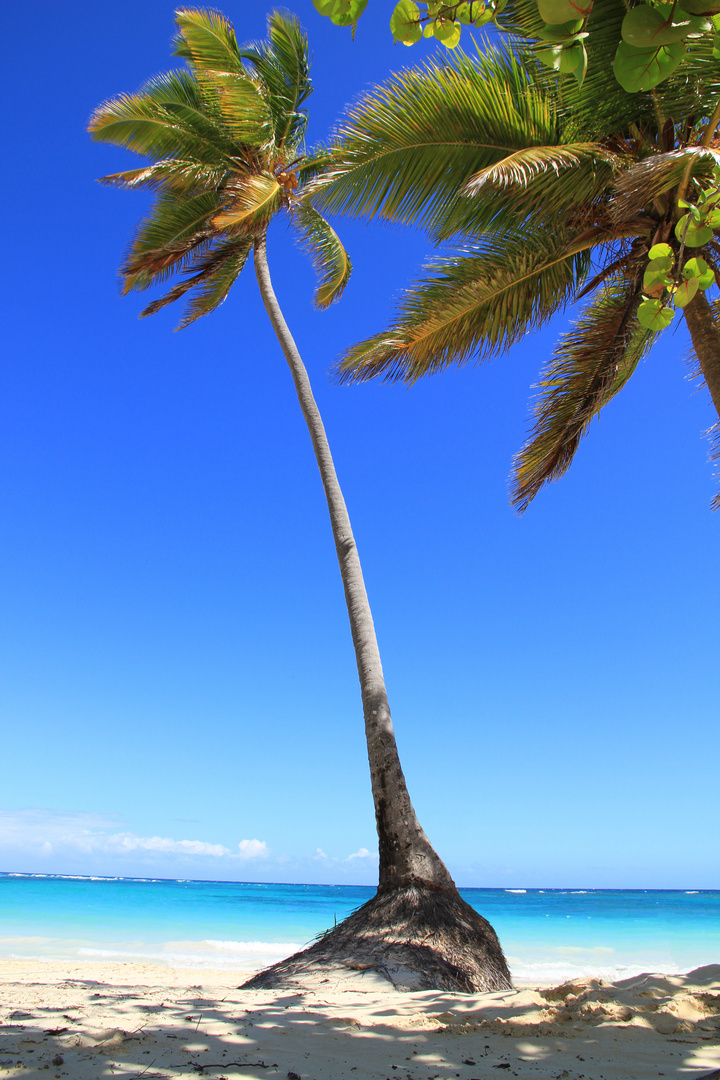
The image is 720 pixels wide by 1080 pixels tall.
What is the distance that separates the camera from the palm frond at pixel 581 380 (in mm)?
7191

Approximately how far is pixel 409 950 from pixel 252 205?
357 inches

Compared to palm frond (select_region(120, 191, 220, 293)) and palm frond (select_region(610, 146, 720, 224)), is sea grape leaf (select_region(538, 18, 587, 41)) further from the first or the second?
palm frond (select_region(120, 191, 220, 293))

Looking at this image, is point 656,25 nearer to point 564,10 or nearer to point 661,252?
point 564,10

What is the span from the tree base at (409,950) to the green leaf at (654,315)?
17.1 ft

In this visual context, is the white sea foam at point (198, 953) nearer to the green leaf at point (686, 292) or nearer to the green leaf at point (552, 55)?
the green leaf at point (686, 292)

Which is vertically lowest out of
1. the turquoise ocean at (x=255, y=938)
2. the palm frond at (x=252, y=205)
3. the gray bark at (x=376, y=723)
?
the turquoise ocean at (x=255, y=938)

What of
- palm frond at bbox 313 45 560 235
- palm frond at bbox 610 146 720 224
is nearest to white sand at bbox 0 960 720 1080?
palm frond at bbox 610 146 720 224

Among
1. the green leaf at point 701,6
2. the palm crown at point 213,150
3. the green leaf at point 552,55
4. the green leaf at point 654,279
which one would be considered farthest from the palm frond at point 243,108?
the green leaf at point 701,6

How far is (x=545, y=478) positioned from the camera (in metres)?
8.06

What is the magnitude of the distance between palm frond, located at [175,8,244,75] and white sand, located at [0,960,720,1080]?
11883 mm

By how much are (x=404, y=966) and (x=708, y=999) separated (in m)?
2.35

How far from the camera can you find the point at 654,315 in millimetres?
2053

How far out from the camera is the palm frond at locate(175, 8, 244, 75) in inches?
376

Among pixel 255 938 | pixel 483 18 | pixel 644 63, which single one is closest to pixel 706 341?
pixel 483 18
